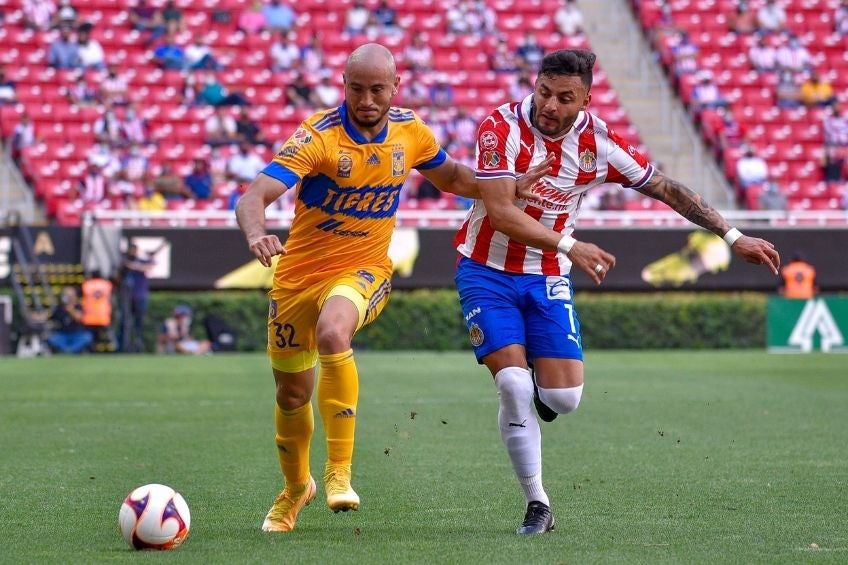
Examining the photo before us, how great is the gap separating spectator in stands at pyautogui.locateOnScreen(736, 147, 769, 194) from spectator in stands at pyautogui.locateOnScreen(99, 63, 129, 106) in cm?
1171

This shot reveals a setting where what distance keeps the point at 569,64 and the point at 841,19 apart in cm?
2737

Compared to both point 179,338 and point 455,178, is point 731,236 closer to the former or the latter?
point 455,178

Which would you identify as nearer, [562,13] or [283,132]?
[283,132]

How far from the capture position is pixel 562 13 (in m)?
30.9

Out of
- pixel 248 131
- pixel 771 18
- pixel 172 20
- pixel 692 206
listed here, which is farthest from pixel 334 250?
pixel 771 18

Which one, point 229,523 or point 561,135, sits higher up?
point 561,135

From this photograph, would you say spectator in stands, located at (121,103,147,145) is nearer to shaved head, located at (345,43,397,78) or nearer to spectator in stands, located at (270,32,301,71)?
spectator in stands, located at (270,32,301,71)

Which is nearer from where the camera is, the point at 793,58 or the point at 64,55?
the point at 64,55

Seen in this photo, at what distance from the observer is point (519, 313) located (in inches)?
270

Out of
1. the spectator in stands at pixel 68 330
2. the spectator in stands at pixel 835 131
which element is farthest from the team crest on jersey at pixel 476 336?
the spectator in stands at pixel 835 131

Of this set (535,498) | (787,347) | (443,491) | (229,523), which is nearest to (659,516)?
(535,498)

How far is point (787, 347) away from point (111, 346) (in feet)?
35.8

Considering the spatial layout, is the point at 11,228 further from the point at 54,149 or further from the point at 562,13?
the point at 562,13

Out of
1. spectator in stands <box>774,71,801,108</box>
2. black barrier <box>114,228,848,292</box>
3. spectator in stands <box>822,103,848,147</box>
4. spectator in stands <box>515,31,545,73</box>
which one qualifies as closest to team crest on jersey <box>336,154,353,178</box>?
black barrier <box>114,228,848,292</box>
